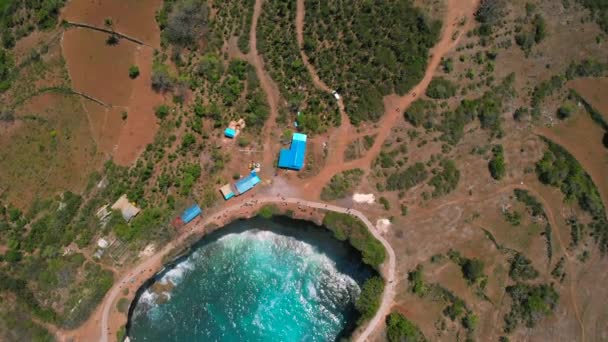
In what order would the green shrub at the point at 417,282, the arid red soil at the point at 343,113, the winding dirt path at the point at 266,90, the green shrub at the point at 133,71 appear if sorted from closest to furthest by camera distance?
the green shrub at the point at 417,282 < the arid red soil at the point at 343,113 < the winding dirt path at the point at 266,90 < the green shrub at the point at 133,71

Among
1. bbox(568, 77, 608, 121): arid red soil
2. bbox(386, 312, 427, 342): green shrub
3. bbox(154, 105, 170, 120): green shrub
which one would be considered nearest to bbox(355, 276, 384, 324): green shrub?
bbox(386, 312, 427, 342): green shrub

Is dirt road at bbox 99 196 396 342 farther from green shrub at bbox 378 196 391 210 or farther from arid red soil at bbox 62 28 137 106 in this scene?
arid red soil at bbox 62 28 137 106

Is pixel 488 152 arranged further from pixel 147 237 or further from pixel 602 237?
pixel 147 237

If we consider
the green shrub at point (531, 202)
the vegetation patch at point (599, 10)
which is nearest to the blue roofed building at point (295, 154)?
the green shrub at point (531, 202)

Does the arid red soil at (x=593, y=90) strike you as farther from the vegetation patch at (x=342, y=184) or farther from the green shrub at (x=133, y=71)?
the green shrub at (x=133, y=71)

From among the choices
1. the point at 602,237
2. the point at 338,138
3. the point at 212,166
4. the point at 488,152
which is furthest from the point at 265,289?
the point at 602,237

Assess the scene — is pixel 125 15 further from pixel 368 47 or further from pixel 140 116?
pixel 368 47

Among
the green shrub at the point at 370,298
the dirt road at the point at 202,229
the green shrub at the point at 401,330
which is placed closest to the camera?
the green shrub at the point at 401,330
